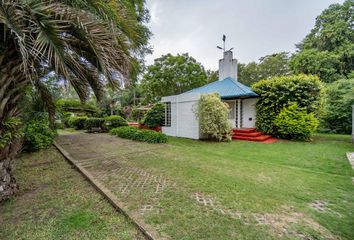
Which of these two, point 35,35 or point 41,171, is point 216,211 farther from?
point 41,171

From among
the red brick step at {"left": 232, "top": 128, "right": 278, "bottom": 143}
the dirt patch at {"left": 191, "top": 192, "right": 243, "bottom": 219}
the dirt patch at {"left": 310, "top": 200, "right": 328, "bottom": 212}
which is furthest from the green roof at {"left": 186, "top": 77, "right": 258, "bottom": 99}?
the dirt patch at {"left": 191, "top": 192, "right": 243, "bottom": 219}

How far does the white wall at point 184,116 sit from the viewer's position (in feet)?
36.4

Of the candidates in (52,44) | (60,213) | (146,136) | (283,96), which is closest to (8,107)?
(52,44)

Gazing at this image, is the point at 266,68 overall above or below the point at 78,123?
above

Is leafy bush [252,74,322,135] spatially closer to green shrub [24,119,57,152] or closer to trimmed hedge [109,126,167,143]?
trimmed hedge [109,126,167,143]

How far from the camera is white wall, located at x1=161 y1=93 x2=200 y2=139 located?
436 inches

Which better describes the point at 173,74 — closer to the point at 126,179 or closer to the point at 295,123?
the point at 295,123

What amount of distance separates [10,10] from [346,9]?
1024 inches

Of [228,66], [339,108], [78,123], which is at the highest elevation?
[228,66]

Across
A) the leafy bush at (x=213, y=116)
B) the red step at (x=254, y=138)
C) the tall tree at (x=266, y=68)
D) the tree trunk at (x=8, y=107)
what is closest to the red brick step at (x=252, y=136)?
the red step at (x=254, y=138)

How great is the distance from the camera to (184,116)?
11.9 metres

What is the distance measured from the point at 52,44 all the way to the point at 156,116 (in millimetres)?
11371

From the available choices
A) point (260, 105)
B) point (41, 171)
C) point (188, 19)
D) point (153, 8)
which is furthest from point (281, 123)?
point (41, 171)

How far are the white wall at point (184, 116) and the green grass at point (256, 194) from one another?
185 inches
